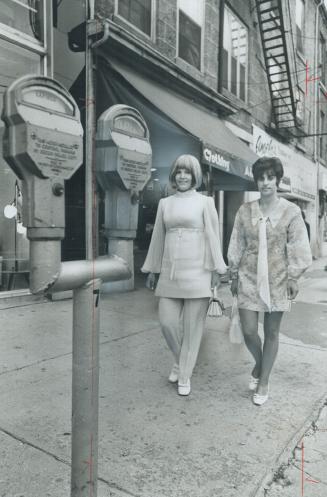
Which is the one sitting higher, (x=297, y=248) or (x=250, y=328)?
(x=297, y=248)

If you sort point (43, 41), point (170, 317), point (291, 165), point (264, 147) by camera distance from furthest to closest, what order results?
point (291, 165)
point (264, 147)
point (43, 41)
point (170, 317)

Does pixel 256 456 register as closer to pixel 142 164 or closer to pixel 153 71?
pixel 142 164

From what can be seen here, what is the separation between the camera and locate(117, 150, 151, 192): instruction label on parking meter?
6.21 feet

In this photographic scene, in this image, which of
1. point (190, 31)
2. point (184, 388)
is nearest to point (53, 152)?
point (184, 388)

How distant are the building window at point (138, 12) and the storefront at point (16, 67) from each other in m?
1.43

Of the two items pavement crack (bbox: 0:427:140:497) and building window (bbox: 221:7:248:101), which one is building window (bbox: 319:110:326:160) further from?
pavement crack (bbox: 0:427:140:497)

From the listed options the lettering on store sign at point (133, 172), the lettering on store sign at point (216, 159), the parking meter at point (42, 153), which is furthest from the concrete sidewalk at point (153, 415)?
the lettering on store sign at point (216, 159)

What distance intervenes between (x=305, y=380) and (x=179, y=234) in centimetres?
166

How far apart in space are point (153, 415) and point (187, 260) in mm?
1097

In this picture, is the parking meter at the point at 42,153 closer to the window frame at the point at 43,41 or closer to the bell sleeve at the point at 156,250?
the bell sleeve at the point at 156,250

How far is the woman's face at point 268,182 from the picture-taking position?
3127mm

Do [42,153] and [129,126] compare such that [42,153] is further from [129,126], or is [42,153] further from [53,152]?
[129,126]

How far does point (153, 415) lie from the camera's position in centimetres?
292

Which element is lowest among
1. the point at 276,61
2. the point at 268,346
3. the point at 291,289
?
the point at 268,346
